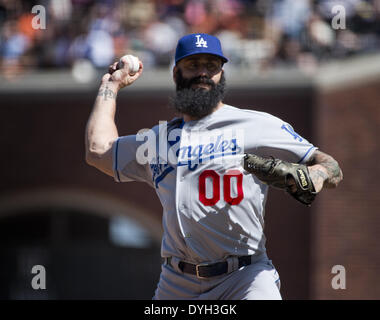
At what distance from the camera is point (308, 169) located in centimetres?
370

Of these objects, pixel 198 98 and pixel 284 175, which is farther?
pixel 198 98

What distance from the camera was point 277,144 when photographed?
402 cm

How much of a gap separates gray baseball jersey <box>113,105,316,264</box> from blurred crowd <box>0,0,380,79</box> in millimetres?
5852

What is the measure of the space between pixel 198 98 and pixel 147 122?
20.8ft

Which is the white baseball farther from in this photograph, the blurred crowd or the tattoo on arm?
the blurred crowd

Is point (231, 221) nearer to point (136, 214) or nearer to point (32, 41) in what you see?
point (136, 214)

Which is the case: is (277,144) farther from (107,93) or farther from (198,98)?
(107,93)

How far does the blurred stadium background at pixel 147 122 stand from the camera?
32.2 feet

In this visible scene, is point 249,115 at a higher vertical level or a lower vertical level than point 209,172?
higher

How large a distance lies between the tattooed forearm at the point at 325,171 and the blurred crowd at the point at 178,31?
5938 millimetres

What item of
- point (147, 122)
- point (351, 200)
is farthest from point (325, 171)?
point (147, 122)

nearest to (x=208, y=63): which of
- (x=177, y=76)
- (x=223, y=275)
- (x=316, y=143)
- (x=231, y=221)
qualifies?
(x=177, y=76)

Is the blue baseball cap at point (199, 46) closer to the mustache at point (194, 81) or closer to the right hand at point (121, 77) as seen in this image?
the mustache at point (194, 81)

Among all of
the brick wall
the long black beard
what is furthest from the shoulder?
the brick wall
